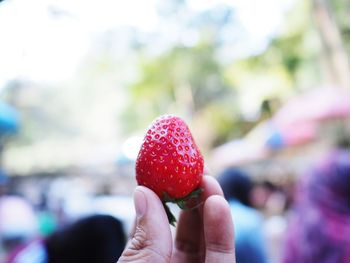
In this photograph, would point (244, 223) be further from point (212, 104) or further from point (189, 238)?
point (212, 104)

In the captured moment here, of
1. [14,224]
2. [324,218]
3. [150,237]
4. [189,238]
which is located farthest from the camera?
[14,224]

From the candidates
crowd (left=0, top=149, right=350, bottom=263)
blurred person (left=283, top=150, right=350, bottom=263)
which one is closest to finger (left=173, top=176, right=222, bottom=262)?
crowd (left=0, top=149, right=350, bottom=263)

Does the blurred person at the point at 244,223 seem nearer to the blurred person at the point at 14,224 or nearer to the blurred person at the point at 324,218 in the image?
the blurred person at the point at 324,218

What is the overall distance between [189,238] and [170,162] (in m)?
0.26

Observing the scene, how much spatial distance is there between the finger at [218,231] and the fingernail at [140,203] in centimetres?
14

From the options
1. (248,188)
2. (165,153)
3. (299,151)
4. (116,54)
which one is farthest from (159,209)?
(116,54)

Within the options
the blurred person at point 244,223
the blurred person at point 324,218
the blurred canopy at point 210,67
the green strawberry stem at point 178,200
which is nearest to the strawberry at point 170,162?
the green strawberry stem at point 178,200

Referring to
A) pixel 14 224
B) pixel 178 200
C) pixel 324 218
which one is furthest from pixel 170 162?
pixel 14 224

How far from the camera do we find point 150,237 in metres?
0.88

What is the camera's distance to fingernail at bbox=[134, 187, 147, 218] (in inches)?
35.5

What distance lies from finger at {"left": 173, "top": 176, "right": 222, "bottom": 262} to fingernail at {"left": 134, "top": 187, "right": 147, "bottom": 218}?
0.87 ft

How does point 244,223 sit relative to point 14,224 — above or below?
below

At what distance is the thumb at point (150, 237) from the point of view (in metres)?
0.87

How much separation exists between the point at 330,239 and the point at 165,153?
1.13 meters
